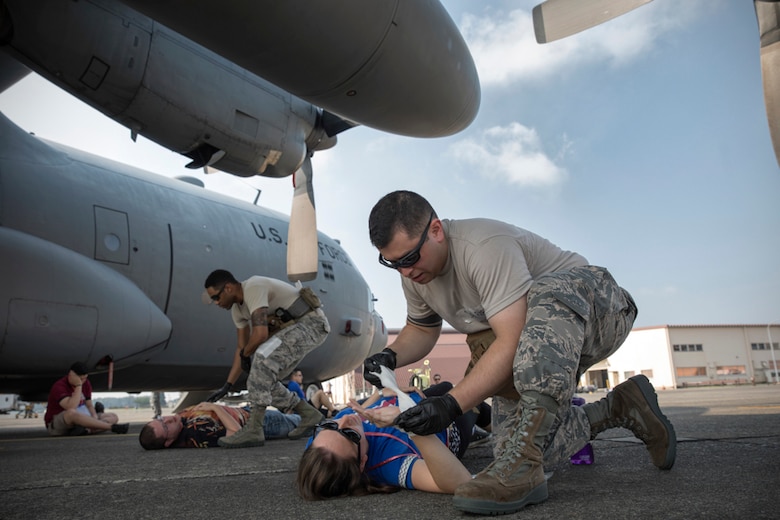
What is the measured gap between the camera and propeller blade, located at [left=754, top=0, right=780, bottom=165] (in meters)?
2.36

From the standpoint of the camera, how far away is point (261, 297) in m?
5.25

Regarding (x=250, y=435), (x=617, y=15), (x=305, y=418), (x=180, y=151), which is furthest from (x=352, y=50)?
(x=305, y=418)

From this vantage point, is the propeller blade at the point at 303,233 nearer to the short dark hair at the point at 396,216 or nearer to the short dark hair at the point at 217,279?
the short dark hair at the point at 217,279

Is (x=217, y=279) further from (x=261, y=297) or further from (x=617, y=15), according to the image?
(x=617, y=15)

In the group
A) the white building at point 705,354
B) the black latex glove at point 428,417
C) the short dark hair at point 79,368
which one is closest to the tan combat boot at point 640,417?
the black latex glove at point 428,417

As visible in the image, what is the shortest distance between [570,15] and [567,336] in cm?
210

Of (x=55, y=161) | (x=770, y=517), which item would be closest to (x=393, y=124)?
(x=770, y=517)

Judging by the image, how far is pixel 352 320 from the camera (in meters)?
10.1

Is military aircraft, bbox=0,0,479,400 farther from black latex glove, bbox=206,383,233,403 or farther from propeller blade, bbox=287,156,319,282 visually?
black latex glove, bbox=206,383,233,403

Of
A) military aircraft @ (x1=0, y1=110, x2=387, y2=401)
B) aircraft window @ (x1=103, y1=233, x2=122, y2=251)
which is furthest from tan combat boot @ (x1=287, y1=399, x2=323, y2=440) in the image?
aircraft window @ (x1=103, y1=233, x2=122, y2=251)

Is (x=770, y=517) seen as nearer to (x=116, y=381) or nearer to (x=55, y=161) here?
(x=55, y=161)

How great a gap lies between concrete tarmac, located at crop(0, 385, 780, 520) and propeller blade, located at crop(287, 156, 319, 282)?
10.5 ft

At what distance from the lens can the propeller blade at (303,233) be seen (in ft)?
22.7

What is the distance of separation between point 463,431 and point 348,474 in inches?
33.8
